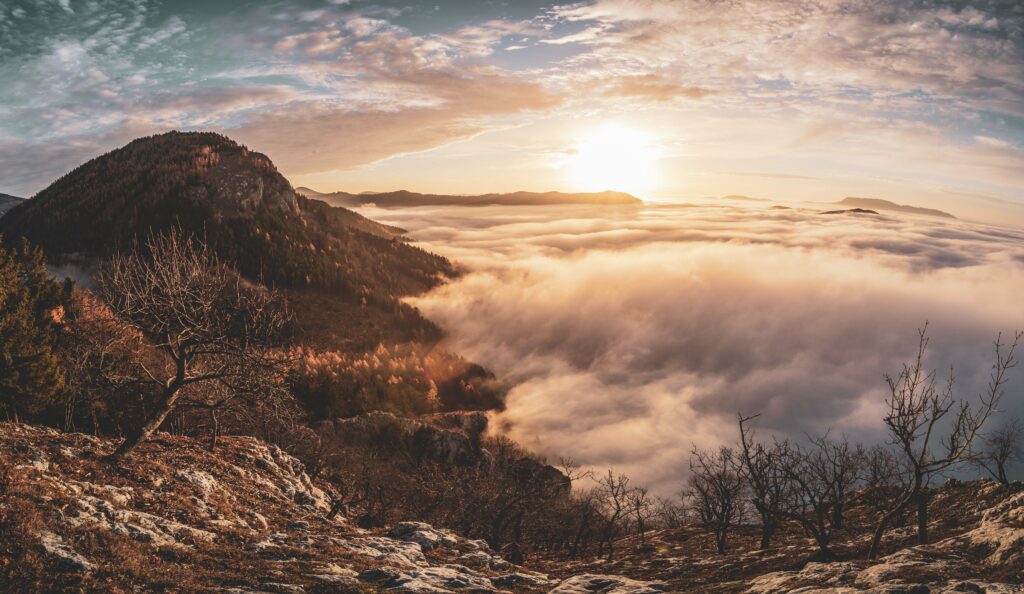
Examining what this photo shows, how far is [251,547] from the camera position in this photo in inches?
813

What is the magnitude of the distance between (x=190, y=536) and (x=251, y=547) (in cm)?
232

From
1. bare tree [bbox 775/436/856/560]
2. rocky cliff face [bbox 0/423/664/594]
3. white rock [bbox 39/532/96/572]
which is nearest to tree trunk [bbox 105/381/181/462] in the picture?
rocky cliff face [bbox 0/423/664/594]

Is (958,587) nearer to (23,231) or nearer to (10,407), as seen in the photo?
(10,407)

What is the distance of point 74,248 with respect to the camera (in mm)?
175750

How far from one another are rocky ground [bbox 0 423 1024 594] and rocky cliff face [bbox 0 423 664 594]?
0.07m

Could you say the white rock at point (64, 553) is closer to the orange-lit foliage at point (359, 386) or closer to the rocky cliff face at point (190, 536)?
the rocky cliff face at point (190, 536)

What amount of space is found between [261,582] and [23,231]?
253m

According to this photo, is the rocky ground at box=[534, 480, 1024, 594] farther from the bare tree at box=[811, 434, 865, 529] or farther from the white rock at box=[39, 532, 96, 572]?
the white rock at box=[39, 532, 96, 572]

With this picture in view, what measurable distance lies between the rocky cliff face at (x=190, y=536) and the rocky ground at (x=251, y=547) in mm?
68

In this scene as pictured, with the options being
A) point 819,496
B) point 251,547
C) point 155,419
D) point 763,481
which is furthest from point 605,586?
point 763,481

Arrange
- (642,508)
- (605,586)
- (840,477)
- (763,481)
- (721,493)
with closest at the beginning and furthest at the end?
(605,586) → (840,477) → (763,481) → (721,493) → (642,508)

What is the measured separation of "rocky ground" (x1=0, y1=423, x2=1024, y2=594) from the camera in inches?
599

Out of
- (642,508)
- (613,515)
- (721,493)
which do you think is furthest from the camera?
(642,508)

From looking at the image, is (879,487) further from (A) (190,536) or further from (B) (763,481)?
(A) (190,536)
